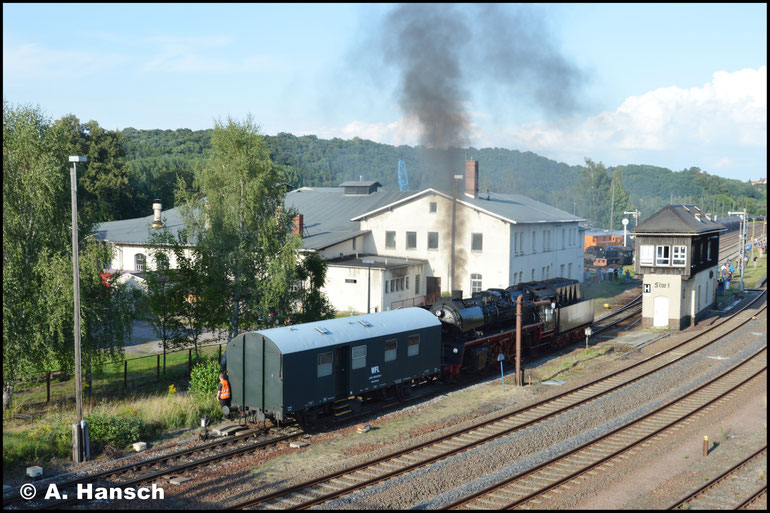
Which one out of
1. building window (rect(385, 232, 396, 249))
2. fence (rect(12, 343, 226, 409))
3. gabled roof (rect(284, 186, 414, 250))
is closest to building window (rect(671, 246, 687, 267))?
building window (rect(385, 232, 396, 249))

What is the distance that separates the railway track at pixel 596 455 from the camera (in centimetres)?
1514

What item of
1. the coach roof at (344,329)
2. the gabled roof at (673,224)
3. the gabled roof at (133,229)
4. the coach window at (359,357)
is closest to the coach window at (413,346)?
the coach roof at (344,329)

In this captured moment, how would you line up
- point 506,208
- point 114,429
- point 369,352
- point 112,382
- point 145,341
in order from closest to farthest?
1. point 114,429
2. point 369,352
3. point 112,382
4. point 145,341
5. point 506,208

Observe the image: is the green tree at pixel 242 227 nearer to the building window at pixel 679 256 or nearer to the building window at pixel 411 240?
the building window at pixel 411 240

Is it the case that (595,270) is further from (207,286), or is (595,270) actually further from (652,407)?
(207,286)

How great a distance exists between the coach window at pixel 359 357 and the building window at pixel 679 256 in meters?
26.1

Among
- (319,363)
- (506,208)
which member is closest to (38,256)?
(319,363)

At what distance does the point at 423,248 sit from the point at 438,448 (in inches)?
1213

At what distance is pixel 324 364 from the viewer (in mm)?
20516

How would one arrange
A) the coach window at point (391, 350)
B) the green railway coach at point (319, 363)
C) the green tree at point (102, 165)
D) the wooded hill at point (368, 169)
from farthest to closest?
the wooded hill at point (368, 169) → the green tree at point (102, 165) → the coach window at point (391, 350) → the green railway coach at point (319, 363)

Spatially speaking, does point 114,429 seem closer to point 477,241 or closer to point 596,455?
point 596,455

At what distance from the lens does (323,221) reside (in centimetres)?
5588

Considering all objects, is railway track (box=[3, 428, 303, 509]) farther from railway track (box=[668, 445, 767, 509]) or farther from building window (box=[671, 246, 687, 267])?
building window (box=[671, 246, 687, 267])

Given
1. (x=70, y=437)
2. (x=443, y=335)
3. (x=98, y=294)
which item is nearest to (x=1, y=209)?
(x=98, y=294)
